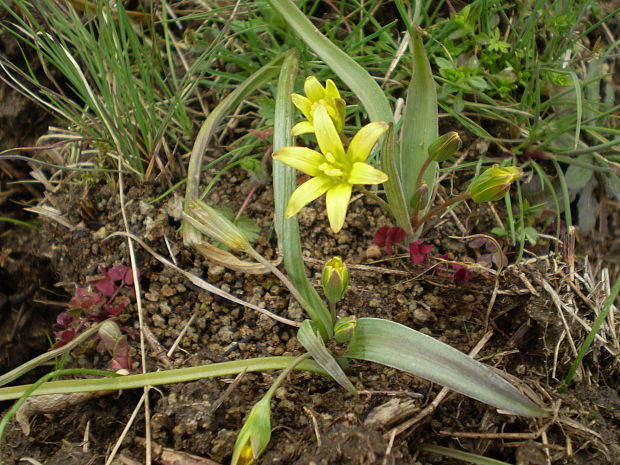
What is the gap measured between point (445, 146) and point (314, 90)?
0.45m

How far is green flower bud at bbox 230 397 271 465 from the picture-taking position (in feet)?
4.42

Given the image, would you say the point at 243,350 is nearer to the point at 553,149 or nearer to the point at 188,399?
the point at 188,399

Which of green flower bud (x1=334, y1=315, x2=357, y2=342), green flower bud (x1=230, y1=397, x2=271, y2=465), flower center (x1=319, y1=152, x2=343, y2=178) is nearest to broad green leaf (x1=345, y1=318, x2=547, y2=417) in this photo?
green flower bud (x1=334, y1=315, x2=357, y2=342)

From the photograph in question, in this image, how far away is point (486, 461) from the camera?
1.46 m

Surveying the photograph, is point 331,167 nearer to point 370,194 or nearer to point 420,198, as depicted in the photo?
point 370,194

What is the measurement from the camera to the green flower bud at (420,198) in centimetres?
173

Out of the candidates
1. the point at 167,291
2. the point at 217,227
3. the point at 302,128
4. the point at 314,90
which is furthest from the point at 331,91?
the point at 167,291

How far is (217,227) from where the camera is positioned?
5.61 feet

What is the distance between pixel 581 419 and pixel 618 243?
3.64 ft

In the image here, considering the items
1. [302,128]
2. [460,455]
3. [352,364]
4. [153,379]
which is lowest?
[460,455]

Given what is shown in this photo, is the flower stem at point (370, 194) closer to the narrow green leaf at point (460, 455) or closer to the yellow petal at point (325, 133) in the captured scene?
the yellow petal at point (325, 133)

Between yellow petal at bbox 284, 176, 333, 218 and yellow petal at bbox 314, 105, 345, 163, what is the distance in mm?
89

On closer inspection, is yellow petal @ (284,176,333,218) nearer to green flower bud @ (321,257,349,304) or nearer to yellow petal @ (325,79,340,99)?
green flower bud @ (321,257,349,304)

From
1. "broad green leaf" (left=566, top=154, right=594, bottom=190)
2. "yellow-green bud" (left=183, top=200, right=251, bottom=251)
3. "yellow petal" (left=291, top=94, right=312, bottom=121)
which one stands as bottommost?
"broad green leaf" (left=566, top=154, right=594, bottom=190)
